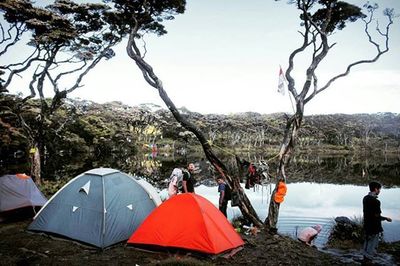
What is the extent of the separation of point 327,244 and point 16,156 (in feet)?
131

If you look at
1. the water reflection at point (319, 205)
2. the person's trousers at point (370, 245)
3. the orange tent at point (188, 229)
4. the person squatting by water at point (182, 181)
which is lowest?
the water reflection at point (319, 205)

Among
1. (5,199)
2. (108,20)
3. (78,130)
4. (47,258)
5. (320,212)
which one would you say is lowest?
(320,212)

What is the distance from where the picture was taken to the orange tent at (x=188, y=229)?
7215 mm

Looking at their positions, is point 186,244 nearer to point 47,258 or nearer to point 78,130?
point 47,258

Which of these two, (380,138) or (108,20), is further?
(380,138)

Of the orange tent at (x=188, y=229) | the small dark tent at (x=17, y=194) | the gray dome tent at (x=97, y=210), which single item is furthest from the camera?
the small dark tent at (x=17, y=194)

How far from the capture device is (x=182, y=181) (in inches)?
419

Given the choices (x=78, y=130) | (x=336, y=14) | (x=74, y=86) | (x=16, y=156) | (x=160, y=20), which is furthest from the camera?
(x=78, y=130)

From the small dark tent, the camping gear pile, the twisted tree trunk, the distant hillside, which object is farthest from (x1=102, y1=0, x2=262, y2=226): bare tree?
the distant hillside

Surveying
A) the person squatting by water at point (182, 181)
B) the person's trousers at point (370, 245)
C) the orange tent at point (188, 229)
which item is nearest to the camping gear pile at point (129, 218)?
the orange tent at point (188, 229)

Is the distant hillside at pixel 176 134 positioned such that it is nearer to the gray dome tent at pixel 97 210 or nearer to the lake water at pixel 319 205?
the lake water at pixel 319 205

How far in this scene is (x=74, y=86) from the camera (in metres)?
18.3

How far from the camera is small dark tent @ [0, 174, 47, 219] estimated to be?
1019 centimetres

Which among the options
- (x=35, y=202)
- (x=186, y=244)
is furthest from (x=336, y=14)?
(x=35, y=202)
